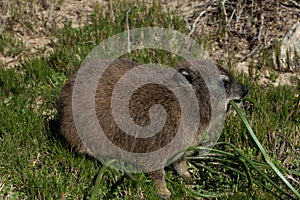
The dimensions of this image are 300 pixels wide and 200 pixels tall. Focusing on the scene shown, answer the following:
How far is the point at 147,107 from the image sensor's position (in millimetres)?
4730

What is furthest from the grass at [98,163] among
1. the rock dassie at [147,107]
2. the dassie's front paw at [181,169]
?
the rock dassie at [147,107]

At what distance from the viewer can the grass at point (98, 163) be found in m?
4.64

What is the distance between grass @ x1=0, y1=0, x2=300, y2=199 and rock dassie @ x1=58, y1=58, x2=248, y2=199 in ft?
0.65

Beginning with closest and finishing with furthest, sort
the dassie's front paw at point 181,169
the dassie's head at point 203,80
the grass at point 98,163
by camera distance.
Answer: the grass at point 98,163
the dassie's head at point 203,80
the dassie's front paw at point 181,169

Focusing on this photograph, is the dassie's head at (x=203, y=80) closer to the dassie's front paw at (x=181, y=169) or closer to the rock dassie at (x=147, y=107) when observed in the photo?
the rock dassie at (x=147, y=107)

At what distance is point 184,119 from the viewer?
4.71 m

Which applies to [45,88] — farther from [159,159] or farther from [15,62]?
[159,159]

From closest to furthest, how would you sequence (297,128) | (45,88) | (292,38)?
(297,128) < (45,88) < (292,38)

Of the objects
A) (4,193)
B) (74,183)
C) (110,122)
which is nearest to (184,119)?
(110,122)

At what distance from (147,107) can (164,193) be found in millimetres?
722

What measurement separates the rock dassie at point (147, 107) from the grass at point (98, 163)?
20 cm

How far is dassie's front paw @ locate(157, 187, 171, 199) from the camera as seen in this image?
4719mm

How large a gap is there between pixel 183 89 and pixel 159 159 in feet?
2.00

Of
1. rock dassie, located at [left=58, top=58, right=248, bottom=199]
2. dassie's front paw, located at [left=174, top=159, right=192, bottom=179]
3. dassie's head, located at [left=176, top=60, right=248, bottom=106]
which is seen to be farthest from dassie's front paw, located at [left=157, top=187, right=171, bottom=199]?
dassie's head, located at [left=176, top=60, right=248, bottom=106]
